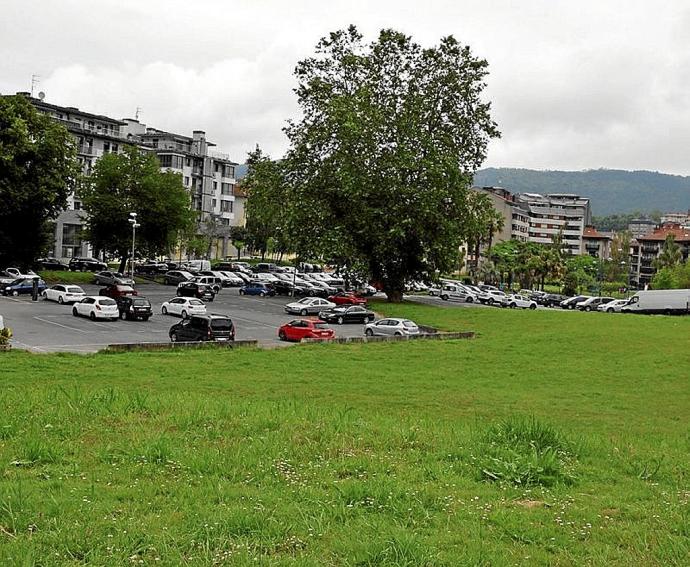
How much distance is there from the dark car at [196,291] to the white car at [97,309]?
1348cm

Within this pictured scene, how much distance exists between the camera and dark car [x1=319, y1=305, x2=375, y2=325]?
5441 cm

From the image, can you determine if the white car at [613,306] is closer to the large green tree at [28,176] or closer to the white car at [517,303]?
the white car at [517,303]

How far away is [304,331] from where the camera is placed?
43.7m

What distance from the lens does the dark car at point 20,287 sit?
Result: 61281 millimetres

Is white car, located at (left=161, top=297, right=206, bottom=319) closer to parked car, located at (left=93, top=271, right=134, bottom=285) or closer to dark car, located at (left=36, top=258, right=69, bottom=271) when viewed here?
parked car, located at (left=93, top=271, right=134, bottom=285)

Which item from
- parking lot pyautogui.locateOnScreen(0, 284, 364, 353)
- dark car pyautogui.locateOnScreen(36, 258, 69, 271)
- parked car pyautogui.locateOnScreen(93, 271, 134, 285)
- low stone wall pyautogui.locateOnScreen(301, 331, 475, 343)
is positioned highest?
dark car pyautogui.locateOnScreen(36, 258, 69, 271)

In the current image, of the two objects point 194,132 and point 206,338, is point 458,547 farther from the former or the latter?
point 194,132

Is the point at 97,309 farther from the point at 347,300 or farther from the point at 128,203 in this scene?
the point at 128,203

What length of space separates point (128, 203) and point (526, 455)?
74134 mm

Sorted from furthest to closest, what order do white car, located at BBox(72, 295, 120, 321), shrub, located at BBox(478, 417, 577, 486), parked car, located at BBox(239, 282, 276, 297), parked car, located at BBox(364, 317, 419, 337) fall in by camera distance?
1. parked car, located at BBox(239, 282, 276, 297)
2. white car, located at BBox(72, 295, 120, 321)
3. parked car, located at BBox(364, 317, 419, 337)
4. shrub, located at BBox(478, 417, 577, 486)

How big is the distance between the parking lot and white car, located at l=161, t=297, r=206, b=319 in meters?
0.57

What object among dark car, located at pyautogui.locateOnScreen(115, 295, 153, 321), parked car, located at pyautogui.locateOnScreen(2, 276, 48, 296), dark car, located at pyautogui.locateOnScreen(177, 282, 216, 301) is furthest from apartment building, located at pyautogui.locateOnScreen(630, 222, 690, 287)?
dark car, located at pyautogui.locateOnScreen(115, 295, 153, 321)

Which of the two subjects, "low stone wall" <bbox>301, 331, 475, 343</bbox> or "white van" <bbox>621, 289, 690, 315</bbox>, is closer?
"low stone wall" <bbox>301, 331, 475, 343</bbox>

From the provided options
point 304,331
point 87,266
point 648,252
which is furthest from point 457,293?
point 648,252
